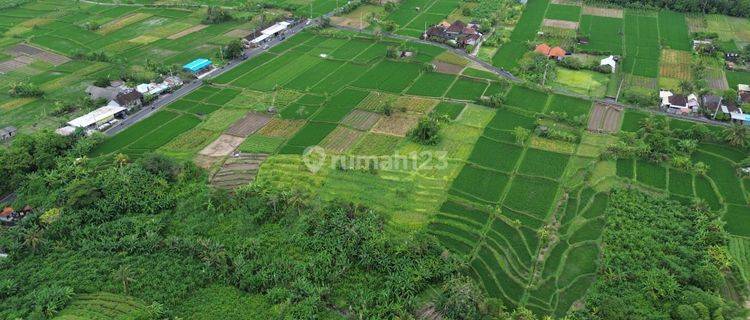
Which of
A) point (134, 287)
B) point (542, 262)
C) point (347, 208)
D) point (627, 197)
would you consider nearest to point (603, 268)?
point (542, 262)

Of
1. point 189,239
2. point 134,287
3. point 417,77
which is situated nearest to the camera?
point 134,287

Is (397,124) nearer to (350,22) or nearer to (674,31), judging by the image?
(350,22)

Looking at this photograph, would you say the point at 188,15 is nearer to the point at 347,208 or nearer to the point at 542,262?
the point at 347,208

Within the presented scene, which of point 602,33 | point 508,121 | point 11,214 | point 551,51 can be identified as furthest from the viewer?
point 602,33

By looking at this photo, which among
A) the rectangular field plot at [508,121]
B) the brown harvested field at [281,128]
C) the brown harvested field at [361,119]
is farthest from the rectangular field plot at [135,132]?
the rectangular field plot at [508,121]

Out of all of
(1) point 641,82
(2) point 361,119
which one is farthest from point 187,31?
(1) point 641,82

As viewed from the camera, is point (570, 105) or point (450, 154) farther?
point (570, 105)
